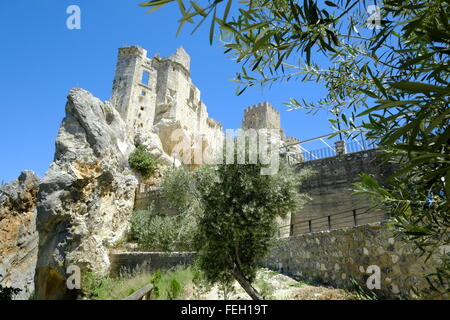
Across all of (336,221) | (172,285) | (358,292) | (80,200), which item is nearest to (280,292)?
(358,292)

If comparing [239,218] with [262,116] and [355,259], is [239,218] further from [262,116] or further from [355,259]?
[262,116]

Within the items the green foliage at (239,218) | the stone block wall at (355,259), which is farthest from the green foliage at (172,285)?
the stone block wall at (355,259)

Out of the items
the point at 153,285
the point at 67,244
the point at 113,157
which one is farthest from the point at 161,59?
the point at 153,285

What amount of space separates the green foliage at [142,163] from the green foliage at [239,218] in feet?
64.3

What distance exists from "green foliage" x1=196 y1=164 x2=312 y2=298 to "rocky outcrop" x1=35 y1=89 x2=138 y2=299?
28.5 ft

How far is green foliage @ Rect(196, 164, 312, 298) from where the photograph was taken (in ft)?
23.7

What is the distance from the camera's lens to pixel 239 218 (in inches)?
283

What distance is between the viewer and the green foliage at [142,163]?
26.0 metres

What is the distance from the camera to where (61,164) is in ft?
48.3

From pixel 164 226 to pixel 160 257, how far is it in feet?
12.6

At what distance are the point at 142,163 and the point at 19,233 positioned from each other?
1096 centimetres

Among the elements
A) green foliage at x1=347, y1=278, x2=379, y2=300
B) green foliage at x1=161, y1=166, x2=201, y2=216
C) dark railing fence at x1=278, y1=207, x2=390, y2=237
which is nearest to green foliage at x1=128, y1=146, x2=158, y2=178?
green foliage at x1=161, y1=166, x2=201, y2=216

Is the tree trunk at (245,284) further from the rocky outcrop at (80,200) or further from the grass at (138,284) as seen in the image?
the rocky outcrop at (80,200)
